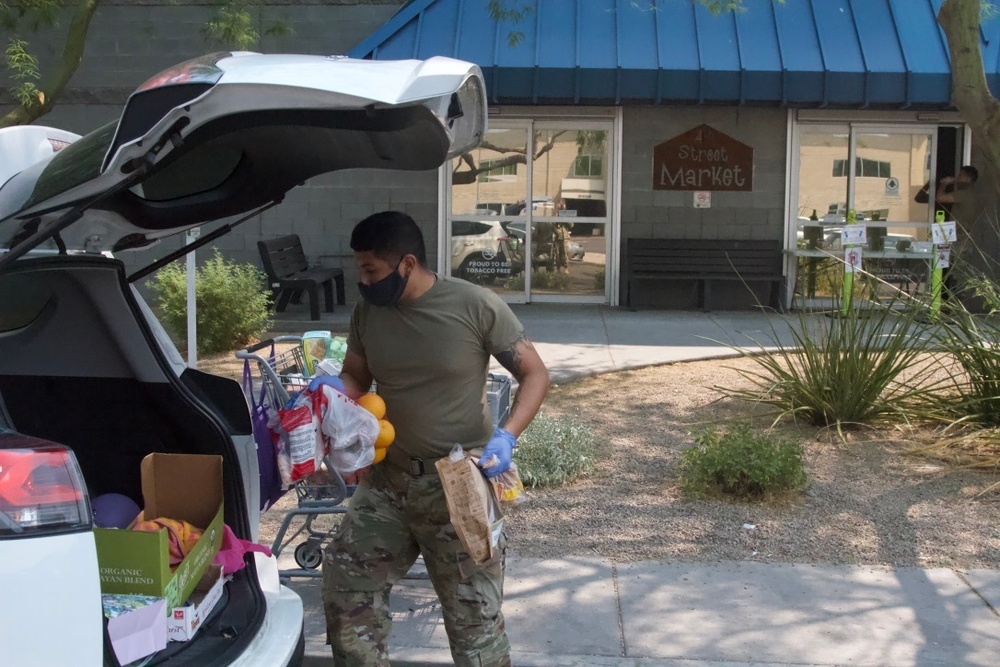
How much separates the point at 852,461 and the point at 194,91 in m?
5.32

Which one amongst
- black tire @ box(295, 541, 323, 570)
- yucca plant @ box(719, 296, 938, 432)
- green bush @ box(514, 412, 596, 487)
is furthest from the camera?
yucca plant @ box(719, 296, 938, 432)

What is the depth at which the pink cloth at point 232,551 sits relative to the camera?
3217mm

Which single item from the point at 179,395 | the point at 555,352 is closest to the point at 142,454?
the point at 179,395

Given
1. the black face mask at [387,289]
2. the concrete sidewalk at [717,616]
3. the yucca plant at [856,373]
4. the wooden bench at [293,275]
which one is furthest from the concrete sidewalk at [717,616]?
the wooden bench at [293,275]

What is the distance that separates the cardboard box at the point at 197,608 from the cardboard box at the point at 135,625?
0.31 feet

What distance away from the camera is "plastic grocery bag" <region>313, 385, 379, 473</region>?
11.2 feet

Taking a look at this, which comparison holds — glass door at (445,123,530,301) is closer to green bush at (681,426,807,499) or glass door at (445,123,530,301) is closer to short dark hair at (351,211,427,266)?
green bush at (681,426,807,499)

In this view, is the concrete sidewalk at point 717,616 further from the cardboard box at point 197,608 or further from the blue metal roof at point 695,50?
the blue metal roof at point 695,50

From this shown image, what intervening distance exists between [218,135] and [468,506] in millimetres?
1294

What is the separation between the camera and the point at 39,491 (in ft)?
7.50

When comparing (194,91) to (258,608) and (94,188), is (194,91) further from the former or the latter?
(258,608)

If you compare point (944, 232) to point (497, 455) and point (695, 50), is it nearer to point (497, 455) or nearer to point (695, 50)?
point (695, 50)

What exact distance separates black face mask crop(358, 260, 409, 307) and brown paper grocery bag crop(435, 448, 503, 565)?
22.5 inches

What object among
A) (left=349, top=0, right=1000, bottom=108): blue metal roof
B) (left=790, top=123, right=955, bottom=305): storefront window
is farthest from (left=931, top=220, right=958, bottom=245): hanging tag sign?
(left=790, top=123, right=955, bottom=305): storefront window
